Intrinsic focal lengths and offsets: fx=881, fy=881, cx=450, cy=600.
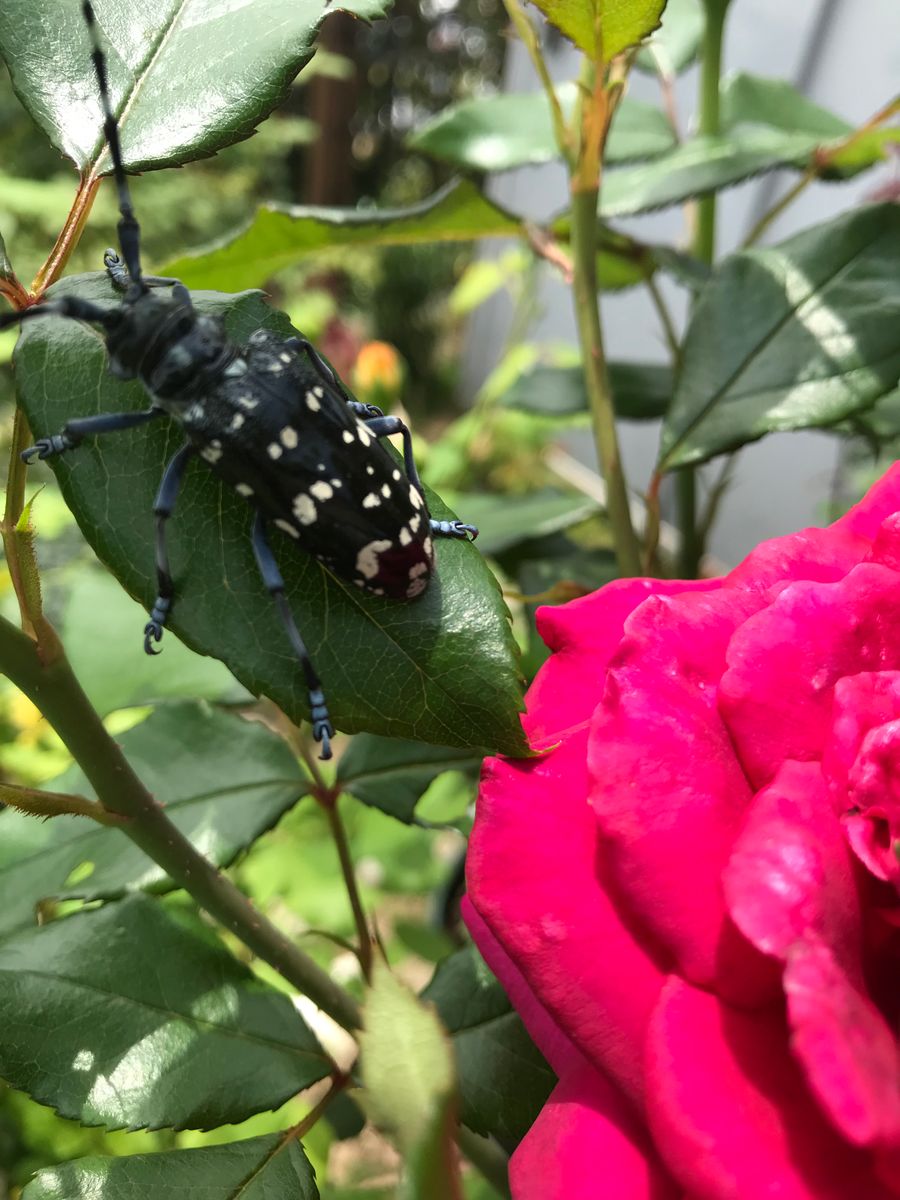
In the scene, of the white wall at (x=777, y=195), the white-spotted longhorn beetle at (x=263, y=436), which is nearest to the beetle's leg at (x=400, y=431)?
the white-spotted longhorn beetle at (x=263, y=436)

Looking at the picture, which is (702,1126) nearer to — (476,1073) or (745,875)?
(745,875)

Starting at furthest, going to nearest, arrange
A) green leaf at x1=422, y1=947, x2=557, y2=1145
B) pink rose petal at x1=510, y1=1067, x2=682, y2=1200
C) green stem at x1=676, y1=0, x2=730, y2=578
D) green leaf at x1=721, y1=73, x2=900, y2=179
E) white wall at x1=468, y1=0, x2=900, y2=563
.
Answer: white wall at x1=468, y1=0, x2=900, y2=563 < green leaf at x1=721, y1=73, x2=900, y2=179 < green stem at x1=676, y1=0, x2=730, y2=578 < green leaf at x1=422, y1=947, x2=557, y2=1145 < pink rose petal at x1=510, y1=1067, x2=682, y2=1200

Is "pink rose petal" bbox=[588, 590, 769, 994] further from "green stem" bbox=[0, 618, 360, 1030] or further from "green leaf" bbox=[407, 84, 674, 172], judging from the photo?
"green leaf" bbox=[407, 84, 674, 172]

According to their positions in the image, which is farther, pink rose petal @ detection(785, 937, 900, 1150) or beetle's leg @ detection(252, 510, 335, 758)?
beetle's leg @ detection(252, 510, 335, 758)

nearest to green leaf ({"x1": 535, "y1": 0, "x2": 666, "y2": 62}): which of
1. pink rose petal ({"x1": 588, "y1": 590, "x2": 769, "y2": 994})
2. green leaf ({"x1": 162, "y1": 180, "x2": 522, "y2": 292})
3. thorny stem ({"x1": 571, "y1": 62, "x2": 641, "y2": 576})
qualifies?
thorny stem ({"x1": 571, "y1": 62, "x2": 641, "y2": 576})

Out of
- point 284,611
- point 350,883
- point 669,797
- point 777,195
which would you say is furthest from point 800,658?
point 777,195

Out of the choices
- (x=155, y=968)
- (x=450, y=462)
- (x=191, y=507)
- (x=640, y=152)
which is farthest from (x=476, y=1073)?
(x=450, y=462)

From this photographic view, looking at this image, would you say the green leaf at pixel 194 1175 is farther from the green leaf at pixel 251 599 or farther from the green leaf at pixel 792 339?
the green leaf at pixel 792 339
